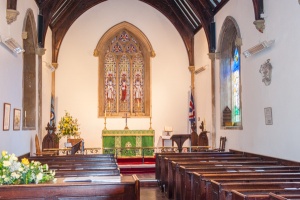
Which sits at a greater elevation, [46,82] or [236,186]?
[46,82]

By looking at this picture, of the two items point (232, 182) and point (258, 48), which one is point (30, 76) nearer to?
point (258, 48)

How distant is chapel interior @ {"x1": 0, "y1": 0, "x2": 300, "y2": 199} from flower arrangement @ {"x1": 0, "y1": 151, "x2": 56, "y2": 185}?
71.3 inches

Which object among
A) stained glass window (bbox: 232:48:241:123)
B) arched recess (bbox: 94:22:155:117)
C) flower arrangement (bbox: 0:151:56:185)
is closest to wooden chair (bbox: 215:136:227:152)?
stained glass window (bbox: 232:48:241:123)

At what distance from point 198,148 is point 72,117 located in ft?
15.6

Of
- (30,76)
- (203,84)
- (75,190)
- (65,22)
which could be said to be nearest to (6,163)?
(75,190)

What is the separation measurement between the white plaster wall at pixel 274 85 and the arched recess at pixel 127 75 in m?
5.27

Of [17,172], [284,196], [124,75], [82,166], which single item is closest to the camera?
[284,196]

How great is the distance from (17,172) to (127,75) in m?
12.0

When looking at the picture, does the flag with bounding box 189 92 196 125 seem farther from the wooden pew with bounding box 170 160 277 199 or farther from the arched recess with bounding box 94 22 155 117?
the wooden pew with bounding box 170 160 277 199

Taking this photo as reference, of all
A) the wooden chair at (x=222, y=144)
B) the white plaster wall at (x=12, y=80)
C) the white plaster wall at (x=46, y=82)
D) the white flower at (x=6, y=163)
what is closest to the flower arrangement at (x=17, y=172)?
the white flower at (x=6, y=163)

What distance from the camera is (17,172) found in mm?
3984

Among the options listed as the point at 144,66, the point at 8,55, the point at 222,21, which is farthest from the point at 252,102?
the point at 144,66

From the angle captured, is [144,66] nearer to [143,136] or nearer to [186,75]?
[186,75]

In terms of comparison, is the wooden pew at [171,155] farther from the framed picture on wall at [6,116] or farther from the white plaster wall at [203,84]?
the framed picture on wall at [6,116]
